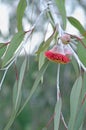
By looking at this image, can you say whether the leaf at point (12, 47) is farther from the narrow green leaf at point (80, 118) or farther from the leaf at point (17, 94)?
the narrow green leaf at point (80, 118)

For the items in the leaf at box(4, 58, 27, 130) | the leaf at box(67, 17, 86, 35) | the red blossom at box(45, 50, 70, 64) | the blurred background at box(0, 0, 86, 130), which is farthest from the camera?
the blurred background at box(0, 0, 86, 130)

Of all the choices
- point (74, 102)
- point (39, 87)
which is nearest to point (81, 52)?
point (74, 102)

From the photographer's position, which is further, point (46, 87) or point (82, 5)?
point (46, 87)

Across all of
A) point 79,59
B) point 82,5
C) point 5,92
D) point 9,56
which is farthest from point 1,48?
point 5,92

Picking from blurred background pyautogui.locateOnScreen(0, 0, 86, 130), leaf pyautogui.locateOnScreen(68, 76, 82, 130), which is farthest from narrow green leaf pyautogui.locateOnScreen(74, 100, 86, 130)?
blurred background pyautogui.locateOnScreen(0, 0, 86, 130)

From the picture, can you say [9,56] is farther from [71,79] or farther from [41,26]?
[71,79]

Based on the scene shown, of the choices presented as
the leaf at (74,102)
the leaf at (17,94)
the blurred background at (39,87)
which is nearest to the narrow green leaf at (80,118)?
the leaf at (74,102)

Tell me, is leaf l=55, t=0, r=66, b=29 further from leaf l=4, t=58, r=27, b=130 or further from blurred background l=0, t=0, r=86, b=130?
blurred background l=0, t=0, r=86, b=130

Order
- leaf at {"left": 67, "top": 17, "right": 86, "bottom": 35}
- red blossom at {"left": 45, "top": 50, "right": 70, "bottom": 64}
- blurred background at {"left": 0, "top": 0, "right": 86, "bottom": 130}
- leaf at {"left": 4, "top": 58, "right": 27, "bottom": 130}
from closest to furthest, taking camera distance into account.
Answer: red blossom at {"left": 45, "top": 50, "right": 70, "bottom": 64} → leaf at {"left": 4, "top": 58, "right": 27, "bottom": 130} → leaf at {"left": 67, "top": 17, "right": 86, "bottom": 35} → blurred background at {"left": 0, "top": 0, "right": 86, "bottom": 130}
